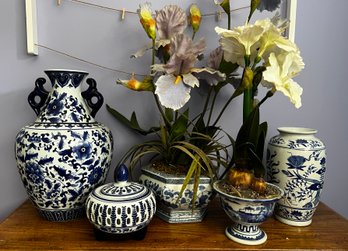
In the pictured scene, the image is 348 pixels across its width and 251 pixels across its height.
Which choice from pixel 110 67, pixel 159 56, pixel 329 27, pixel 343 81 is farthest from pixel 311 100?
pixel 110 67

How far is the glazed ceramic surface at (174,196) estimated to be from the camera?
0.58 metres

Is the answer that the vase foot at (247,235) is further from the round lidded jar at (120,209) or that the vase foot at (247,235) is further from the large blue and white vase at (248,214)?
the round lidded jar at (120,209)

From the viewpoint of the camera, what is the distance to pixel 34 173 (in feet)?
1.86

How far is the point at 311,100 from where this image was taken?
0.80 metres

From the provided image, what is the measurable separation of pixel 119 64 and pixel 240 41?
0.36 meters

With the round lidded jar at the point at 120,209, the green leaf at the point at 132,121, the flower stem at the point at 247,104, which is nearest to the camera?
the round lidded jar at the point at 120,209

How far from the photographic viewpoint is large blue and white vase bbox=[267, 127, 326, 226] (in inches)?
23.1

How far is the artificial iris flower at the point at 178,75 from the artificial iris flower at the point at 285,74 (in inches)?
5.6

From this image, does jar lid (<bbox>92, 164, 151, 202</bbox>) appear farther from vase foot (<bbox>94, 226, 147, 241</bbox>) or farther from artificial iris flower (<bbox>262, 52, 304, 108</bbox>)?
artificial iris flower (<bbox>262, 52, 304, 108</bbox>)

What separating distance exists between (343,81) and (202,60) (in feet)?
1.37

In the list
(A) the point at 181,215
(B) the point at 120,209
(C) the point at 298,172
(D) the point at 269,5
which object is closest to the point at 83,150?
(B) the point at 120,209

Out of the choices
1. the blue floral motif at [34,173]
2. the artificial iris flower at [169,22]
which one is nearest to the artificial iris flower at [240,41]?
the artificial iris flower at [169,22]

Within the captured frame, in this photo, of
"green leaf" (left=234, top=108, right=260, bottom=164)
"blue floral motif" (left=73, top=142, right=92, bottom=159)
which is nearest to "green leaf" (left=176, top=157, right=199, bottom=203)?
"green leaf" (left=234, top=108, right=260, bottom=164)

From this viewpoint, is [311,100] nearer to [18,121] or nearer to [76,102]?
[76,102]
